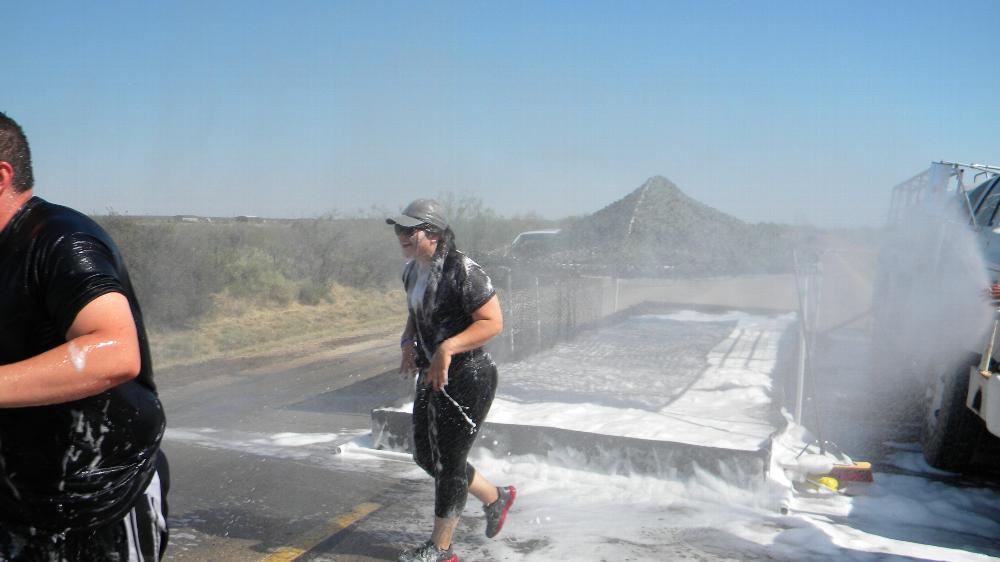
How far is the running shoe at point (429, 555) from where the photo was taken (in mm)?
3516

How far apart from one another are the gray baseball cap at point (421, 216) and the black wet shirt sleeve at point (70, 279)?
178 cm

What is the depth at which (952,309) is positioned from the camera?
587cm

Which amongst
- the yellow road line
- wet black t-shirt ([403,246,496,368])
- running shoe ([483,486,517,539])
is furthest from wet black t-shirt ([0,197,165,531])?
running shoe ([483,486,517,539])

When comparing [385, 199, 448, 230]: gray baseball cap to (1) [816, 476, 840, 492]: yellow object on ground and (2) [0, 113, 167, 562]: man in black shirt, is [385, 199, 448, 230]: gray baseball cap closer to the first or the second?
(2) [0, 113, 167, 562]: man in black shirt

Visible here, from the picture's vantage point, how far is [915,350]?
294 inches

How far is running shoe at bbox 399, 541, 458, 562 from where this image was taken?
11.5 feet

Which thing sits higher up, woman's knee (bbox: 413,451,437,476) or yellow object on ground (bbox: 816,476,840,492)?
woman's knee (bbox: 413,451,437,476)

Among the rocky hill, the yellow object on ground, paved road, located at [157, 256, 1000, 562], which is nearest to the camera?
paved road, located at [157, 256, 1000, 562]

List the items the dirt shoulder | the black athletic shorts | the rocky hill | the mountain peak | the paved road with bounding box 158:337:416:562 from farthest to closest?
1. the dirt shoulder
2. the mountain peak
3. the rocky hill
4. the paved road with bounding box 158:337:416:562
5. the black athletic shorts

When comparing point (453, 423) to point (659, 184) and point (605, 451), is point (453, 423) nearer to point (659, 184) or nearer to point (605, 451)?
point (605, 451)

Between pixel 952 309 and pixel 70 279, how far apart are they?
604cm

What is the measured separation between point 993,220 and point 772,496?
2.84 metres

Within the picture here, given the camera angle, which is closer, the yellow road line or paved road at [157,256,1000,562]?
the yellow road line

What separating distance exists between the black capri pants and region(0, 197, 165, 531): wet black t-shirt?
65.8 inches
